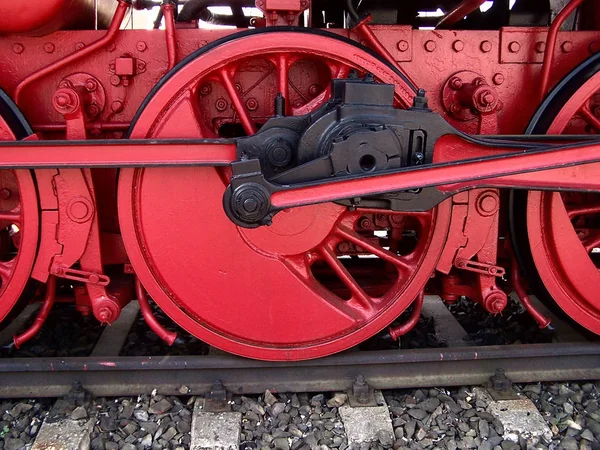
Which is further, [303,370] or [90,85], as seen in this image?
[303,370]

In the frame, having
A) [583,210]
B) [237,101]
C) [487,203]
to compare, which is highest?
A: [237,101]

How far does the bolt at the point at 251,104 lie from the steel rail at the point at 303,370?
1178 mm

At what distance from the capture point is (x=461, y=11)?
2549 millimetres

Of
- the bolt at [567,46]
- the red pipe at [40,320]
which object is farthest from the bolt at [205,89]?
the bolt at [567,46]

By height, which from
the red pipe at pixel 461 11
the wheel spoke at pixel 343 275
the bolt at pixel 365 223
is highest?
the red pipe at pixel 461 11

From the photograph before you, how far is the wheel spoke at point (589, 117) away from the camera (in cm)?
239

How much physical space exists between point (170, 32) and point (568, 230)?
198 centimetres

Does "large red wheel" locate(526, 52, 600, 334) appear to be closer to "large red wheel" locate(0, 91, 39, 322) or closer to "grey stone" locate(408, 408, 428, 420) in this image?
"grey stone" locate(408, 408, 428, 420)

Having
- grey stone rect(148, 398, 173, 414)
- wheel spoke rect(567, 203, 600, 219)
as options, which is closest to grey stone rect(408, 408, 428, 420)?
grey stone rect(148, 398, 173, 414)

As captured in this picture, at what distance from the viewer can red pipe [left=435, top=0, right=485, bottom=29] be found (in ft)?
7.72

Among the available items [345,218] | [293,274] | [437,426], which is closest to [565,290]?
[437,426]

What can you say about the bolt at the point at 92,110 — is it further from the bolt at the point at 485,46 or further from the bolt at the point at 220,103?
the bolt at the point at 485,46

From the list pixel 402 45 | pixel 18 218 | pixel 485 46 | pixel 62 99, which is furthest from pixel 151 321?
pixel 485 46

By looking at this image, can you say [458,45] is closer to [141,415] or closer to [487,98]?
[487,98]
